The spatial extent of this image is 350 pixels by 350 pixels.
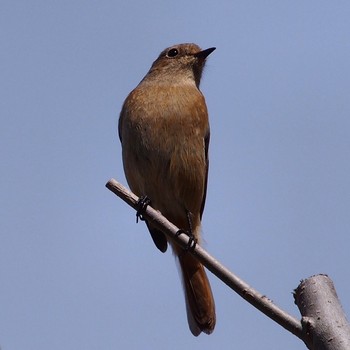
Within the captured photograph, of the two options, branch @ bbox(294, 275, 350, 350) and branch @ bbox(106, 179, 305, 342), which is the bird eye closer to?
branch @ bbox(106, 179, 305, 342)

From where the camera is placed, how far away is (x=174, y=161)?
5562 millimetres

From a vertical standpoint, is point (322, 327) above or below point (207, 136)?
below

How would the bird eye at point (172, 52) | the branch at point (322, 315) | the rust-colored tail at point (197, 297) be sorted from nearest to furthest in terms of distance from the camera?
the branch at point (322, 315), the rust-colored tail at point (197, 297), the bird eye at point (172, 52)

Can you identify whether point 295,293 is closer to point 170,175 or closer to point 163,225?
point 163,225

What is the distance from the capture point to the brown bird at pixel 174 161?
5.54 m

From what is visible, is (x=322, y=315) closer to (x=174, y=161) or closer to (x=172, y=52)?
(x=174, y=161)

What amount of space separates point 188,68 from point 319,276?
3.94 metres

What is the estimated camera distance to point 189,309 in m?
5.30

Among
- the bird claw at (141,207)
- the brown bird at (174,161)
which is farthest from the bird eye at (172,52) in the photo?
the bird claw at (141,207)

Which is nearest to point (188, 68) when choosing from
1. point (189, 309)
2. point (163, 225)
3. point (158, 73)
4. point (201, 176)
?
point (158, 73)

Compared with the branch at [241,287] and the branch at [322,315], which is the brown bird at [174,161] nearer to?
the branch at [241,287]

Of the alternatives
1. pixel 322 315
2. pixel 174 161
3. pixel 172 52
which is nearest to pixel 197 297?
pixel 174 161

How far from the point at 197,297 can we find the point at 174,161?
1004 mm

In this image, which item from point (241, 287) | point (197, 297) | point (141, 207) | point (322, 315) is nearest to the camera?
point (322, 315)
